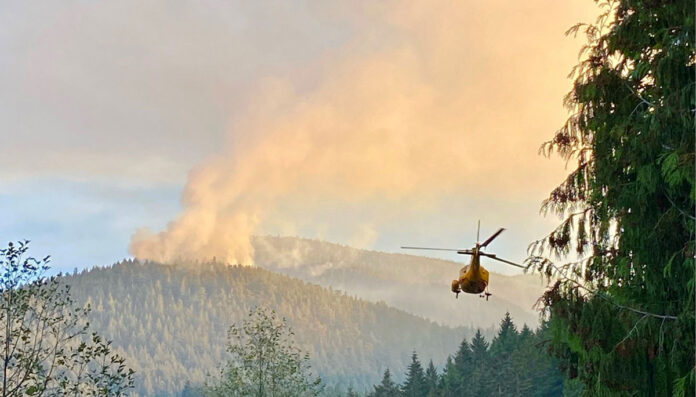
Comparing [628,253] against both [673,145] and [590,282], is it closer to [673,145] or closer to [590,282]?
[590,282]

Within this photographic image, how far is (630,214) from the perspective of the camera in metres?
11.8

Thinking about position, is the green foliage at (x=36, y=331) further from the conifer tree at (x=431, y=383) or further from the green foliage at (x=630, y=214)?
the conifer tree at (x=431, y=383)

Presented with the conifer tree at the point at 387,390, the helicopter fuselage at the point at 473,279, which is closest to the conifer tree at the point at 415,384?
the conifer tree at the point at 387,390

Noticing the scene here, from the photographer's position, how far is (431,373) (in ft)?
250

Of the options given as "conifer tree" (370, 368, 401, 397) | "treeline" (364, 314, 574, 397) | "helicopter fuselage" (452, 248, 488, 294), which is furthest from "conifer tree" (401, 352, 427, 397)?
"helicopter fuselage" (452, 248, 488, 294)

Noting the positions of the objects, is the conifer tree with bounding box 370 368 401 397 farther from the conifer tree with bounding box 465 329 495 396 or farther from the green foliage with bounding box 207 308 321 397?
the green foliage with bounding box 207 308 321 397

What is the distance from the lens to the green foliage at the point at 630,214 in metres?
10.9

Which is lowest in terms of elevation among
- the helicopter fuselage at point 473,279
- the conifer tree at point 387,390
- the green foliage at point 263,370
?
the conifer tree at point 387,390

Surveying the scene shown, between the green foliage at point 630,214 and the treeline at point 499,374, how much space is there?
33741 mm

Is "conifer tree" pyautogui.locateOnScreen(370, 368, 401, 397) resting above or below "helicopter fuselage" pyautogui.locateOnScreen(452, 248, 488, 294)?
below

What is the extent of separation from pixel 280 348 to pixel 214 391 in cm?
314

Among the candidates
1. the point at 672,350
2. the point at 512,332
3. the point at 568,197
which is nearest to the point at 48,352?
the point at 568,197

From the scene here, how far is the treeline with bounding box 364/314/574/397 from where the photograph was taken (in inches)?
2196

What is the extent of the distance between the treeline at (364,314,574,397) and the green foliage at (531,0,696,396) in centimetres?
3374
